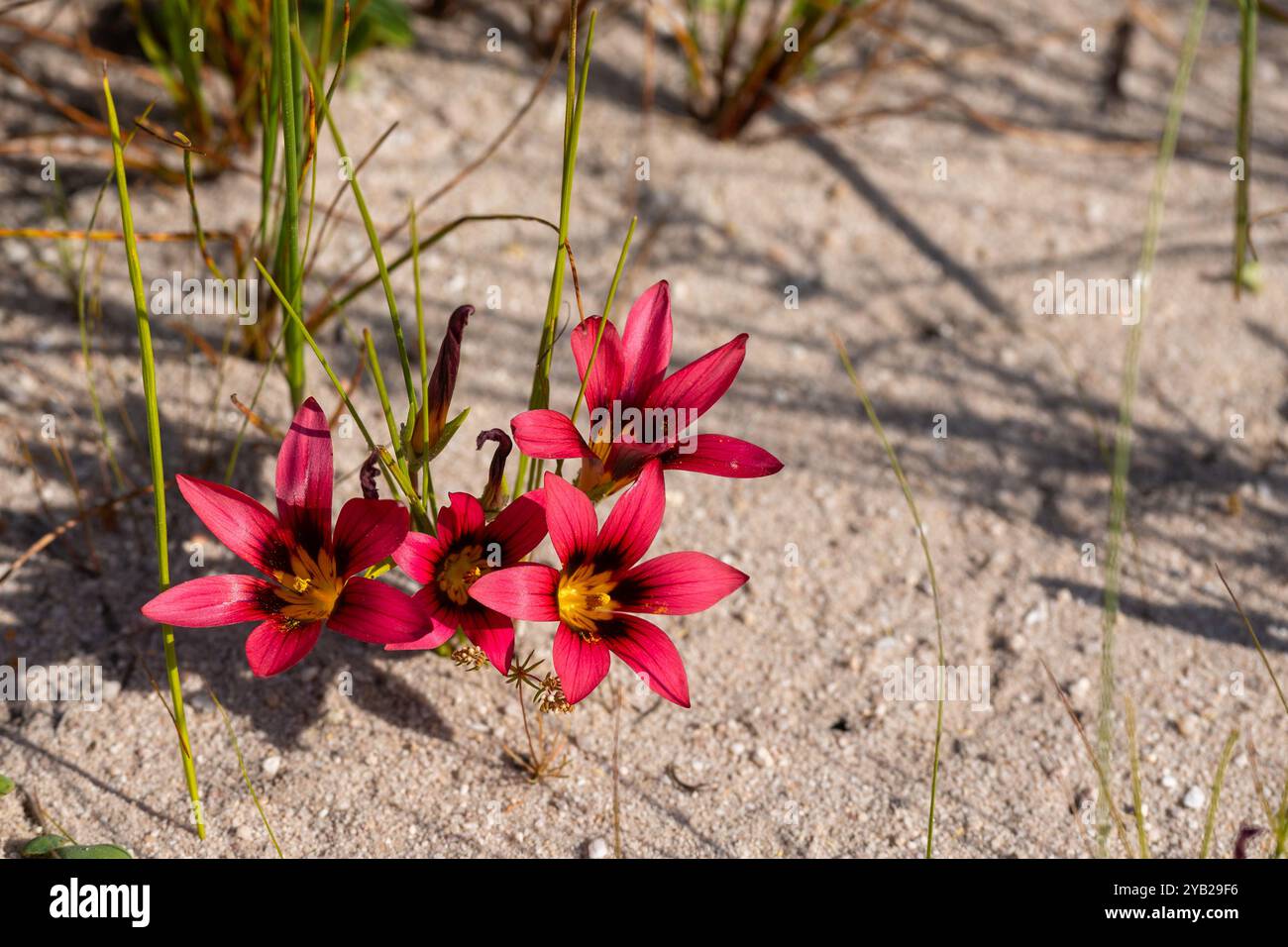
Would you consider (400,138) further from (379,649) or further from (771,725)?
(771,725)

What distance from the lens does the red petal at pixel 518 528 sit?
4.44ft

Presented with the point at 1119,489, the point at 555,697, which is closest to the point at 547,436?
the point at 555,697

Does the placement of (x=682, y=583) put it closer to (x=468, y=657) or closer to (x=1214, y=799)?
(x=468, y=657)

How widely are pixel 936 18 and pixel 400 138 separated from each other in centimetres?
131

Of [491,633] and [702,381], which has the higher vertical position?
[702,381]

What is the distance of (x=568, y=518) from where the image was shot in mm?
1286

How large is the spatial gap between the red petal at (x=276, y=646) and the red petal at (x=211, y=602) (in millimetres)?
22

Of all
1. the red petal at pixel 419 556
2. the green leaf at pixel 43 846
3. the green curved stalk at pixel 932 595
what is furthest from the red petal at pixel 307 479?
the green curved stalk at pixel 932 595

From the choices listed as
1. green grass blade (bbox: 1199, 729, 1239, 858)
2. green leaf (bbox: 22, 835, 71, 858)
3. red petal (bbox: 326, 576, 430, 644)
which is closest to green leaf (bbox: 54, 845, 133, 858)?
green leaf (bbox: 22, 835, 71, 858)

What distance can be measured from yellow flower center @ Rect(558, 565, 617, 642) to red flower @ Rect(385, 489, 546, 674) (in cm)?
6

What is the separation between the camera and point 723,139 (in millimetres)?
2508

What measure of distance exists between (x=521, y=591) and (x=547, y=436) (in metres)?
0.17

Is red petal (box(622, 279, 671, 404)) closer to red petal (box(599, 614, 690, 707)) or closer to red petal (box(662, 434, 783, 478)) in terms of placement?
red petal (box(662, 434, 783, 478))
